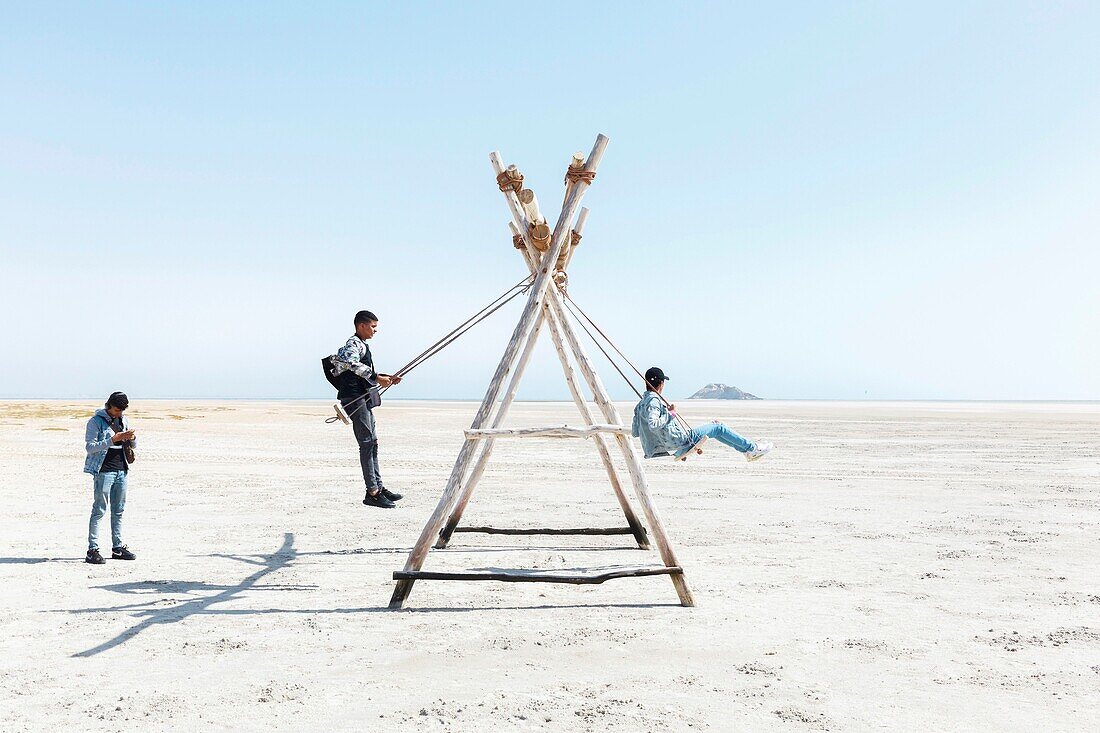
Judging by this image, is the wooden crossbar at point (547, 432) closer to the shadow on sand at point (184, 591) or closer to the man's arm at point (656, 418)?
the man's arm at point (656, 418)

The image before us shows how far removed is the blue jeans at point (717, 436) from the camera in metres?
8.00

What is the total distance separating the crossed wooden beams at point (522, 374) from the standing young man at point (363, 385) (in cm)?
101

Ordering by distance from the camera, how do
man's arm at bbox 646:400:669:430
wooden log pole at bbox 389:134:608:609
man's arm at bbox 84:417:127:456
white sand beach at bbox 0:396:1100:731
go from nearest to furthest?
white sand beach at bbox 0:396:1100:731 → wooden log pole at bbox 389:134:608:609 → man's arm at bbox 646:400:669:430 → man's arm at bbox 84:417:127:456

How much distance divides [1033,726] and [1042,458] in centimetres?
2074

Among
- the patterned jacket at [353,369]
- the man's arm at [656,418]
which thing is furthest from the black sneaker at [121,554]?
the man's arm at [656,418]

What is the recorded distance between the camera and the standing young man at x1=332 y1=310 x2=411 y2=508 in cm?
826

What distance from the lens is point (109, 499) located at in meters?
9.23

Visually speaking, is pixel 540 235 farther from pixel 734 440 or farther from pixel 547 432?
pixel 734 440

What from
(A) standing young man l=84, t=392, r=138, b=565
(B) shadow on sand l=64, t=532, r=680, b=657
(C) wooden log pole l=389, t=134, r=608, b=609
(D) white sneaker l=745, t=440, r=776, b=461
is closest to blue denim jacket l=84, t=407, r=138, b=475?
(A) standing young man l=84, t=392, r=138, b=565

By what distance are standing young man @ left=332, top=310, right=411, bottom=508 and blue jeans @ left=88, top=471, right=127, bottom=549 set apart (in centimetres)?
299

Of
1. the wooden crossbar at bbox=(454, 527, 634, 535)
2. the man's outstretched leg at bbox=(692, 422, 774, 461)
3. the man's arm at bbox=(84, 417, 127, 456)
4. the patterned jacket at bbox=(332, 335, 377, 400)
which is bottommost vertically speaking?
the wooden crossbar at bbox=(454, 527, 634, 535)

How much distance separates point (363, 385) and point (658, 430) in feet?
10.4

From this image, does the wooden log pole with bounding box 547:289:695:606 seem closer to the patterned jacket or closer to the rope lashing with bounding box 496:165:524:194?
the rope lashing with bounding box 496:165:524:194

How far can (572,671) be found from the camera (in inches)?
216
